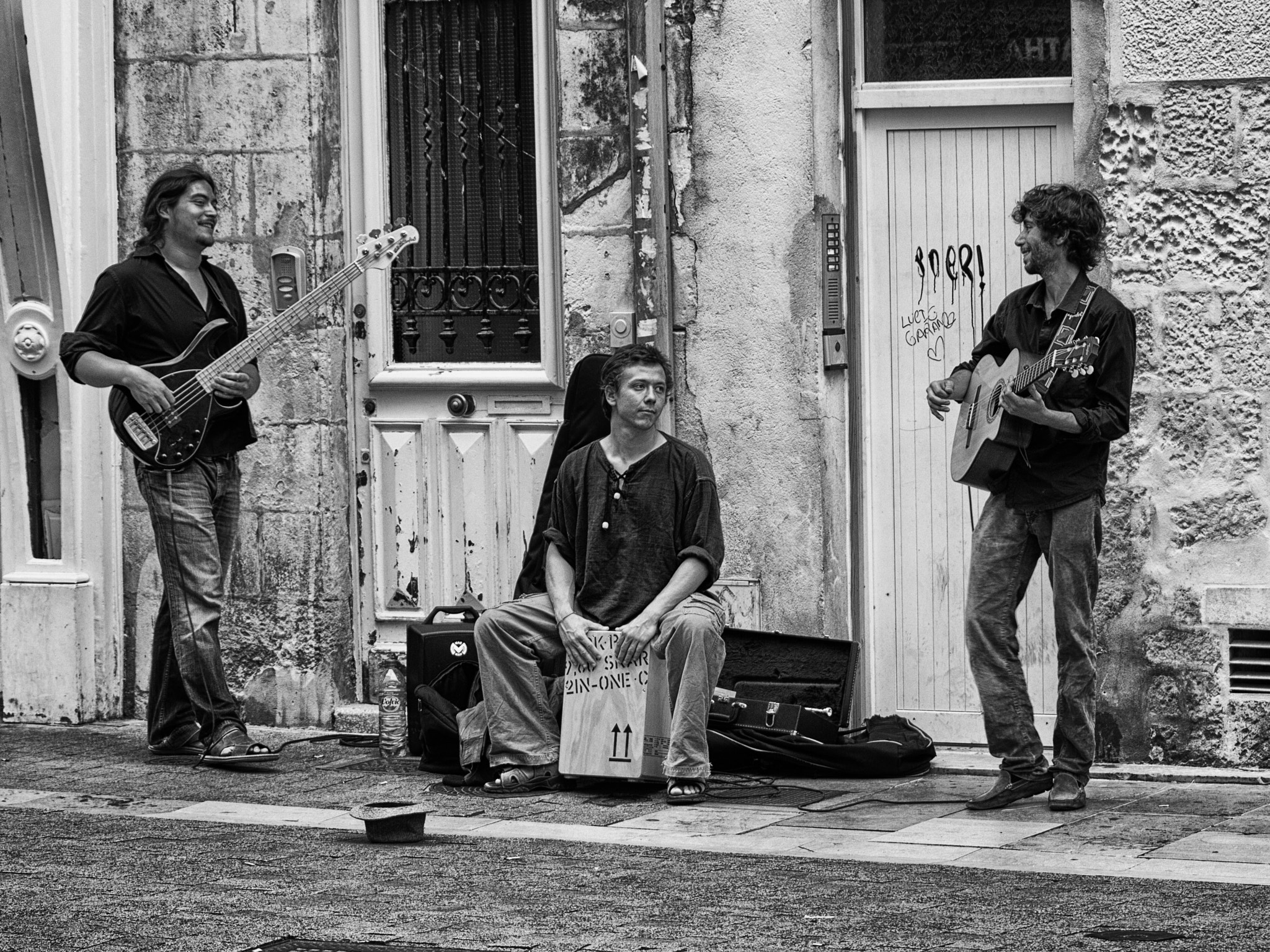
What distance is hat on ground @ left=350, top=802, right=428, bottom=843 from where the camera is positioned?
6543 mm

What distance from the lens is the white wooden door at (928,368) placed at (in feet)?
26.9

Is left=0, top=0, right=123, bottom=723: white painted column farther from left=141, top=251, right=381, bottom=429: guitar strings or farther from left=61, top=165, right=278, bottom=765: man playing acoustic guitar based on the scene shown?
left=141, top=251, right=381, bottom=429: guitar strings

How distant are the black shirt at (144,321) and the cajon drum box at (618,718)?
167 centimetres

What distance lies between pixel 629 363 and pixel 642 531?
0.56 metres

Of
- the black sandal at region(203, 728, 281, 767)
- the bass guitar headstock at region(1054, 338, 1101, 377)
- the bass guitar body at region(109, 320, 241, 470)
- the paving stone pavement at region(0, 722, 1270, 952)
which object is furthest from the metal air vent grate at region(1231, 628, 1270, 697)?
the bass guitar body at region(109, 320, 241, 470)

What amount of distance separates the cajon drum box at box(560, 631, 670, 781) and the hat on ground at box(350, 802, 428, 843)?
83cm

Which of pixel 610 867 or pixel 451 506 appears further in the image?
pixel 451 506

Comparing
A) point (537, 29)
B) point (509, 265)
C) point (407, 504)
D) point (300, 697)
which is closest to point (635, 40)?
point (537, 29)

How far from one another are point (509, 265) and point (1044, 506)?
110 inches

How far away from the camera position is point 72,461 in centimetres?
899

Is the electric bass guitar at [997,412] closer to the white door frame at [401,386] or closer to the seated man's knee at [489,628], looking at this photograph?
the seated man's knee at [489,628]

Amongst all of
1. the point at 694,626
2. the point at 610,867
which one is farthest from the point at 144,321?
the point at 610,867

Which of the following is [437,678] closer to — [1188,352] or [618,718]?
[618,718]

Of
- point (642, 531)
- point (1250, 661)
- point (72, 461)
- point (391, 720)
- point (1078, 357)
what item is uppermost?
point (1078, 357)
